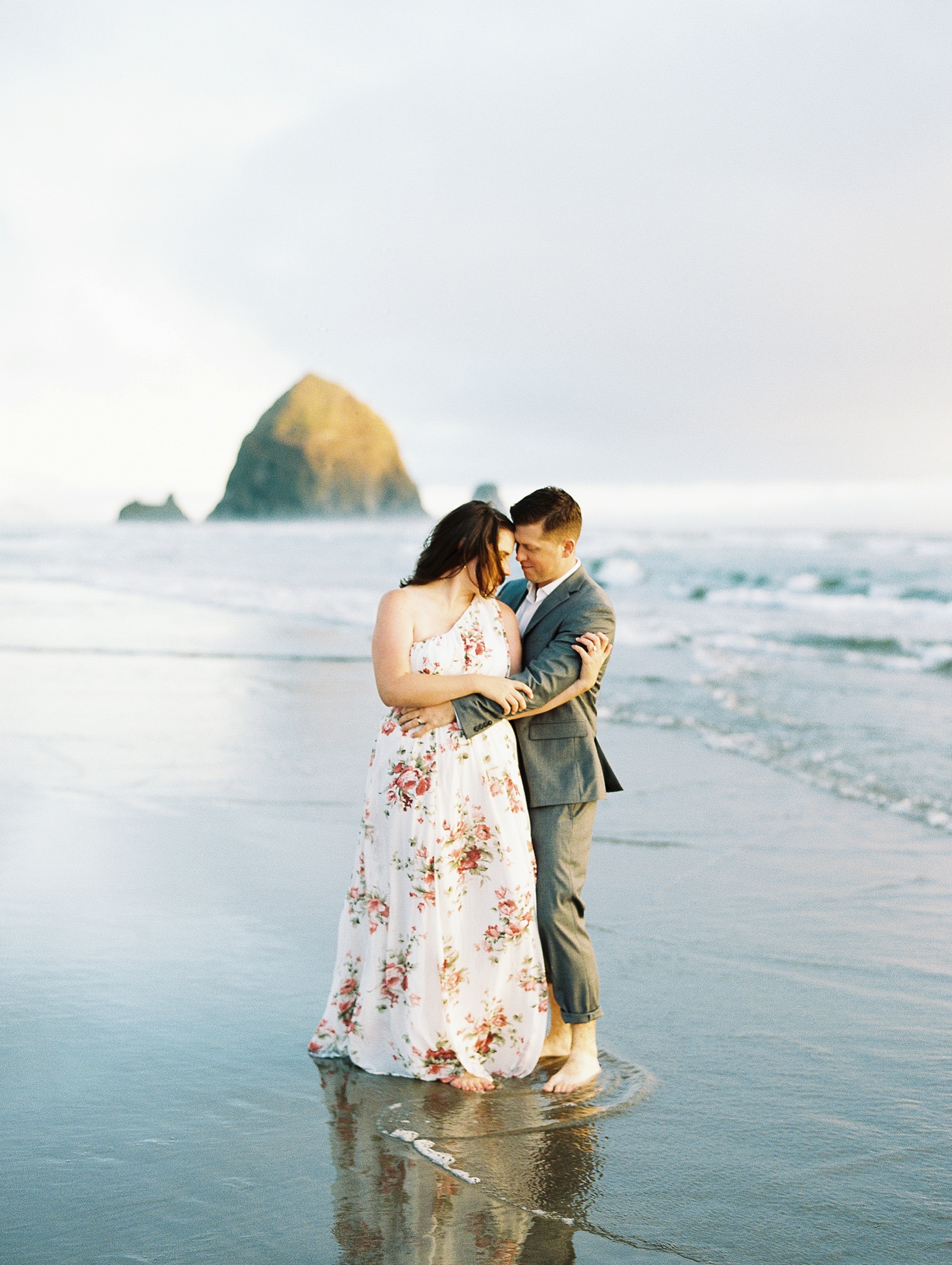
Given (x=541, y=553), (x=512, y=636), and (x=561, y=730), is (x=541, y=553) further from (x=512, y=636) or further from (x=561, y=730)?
(x=561, y=730)

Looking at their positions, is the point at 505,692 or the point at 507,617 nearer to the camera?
the point at 505,692

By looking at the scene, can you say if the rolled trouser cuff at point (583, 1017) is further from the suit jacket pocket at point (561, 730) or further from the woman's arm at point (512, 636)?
the woman's arm at point (512, 636)

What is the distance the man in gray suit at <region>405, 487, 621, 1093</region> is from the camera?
3.35 m

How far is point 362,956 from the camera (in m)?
3.45

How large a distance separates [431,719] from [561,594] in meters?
0.60

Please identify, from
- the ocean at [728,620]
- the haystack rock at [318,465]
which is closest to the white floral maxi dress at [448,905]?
the ocean at [728,620]

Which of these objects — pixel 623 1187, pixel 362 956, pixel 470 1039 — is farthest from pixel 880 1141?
pixel 362 956

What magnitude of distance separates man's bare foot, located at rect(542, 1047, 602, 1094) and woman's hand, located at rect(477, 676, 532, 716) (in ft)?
3.52

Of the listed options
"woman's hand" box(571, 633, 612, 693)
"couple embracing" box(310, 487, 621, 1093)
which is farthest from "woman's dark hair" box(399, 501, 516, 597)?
"woman's hand" box(571, 633, 612, 693)

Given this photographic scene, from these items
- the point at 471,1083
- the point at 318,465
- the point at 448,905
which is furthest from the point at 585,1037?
the point at 318,465

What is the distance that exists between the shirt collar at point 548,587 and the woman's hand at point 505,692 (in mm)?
398

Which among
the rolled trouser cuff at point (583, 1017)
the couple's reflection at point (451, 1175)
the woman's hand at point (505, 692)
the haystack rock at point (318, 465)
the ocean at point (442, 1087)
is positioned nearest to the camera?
the couple's reflection at point (451, 1175)

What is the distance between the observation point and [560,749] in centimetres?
352

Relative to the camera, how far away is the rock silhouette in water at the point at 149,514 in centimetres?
7156
